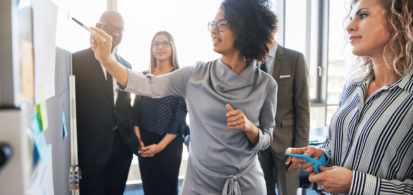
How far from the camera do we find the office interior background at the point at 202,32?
2.89 meters

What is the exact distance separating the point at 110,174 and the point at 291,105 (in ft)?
4.65

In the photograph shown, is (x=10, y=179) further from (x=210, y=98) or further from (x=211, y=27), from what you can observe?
(x=211, y=27)

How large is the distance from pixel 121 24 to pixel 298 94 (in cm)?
137

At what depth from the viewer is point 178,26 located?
323cm

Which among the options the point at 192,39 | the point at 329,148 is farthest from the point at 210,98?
the point at 192,39

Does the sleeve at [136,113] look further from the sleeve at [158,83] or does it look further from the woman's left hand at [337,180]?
the woman's left hand at [337,180]

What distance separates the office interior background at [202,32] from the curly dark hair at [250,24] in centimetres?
32

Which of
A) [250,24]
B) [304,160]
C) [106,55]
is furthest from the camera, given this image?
[250,24]

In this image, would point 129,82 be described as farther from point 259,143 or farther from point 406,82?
point 406,82

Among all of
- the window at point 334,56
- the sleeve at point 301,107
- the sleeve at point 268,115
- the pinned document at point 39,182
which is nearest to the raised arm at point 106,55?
the pinned document at point 39,182

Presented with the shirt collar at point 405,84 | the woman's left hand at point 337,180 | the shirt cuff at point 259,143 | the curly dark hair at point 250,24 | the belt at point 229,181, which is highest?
the curly dark hair at point 250,24

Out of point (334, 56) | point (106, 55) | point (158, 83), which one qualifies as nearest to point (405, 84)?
point (158, 83)

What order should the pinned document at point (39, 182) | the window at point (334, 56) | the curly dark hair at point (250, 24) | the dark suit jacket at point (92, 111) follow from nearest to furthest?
the pinned document at point (39, 182)
the curly dark hair at point (250, 24)
the dark suit jacket at point (92, 111)
the window at point (334, 56)

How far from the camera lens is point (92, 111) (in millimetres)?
1547
